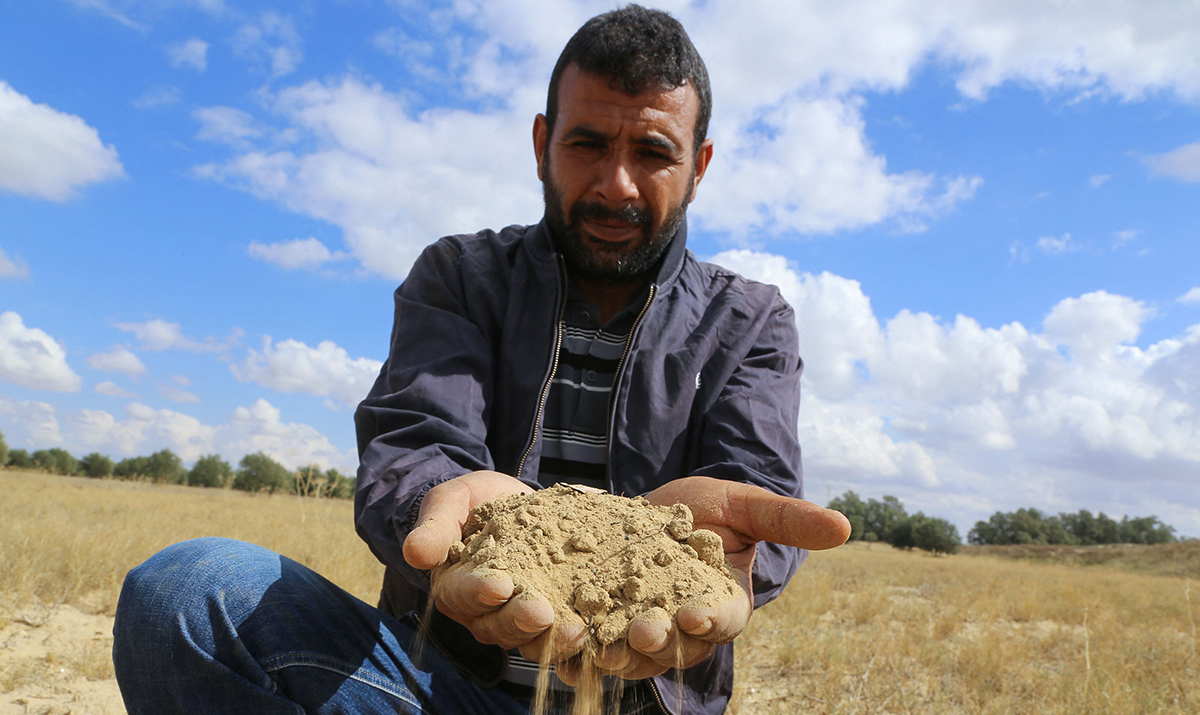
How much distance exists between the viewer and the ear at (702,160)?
2617 millimetres

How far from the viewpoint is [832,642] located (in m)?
4.51

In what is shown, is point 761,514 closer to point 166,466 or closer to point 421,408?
point 421,408

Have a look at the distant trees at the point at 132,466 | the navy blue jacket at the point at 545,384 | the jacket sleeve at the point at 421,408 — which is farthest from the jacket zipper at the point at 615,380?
the distant trees at the point at 132,466

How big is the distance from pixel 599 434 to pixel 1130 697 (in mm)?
3347

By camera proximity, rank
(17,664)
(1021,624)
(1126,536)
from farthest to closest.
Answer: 1. (1126,536)
2. (1021,624)
3. (17,664)

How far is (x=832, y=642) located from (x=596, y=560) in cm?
357

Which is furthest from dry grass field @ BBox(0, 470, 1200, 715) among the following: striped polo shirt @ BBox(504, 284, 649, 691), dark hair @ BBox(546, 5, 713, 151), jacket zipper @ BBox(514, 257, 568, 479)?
dark hair @ BBox(546, 5, 713, 151)

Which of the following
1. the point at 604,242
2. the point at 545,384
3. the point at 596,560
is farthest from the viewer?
the point at 604,242

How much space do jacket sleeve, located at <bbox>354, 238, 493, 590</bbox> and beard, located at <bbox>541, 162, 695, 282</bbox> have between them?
38 centimetres

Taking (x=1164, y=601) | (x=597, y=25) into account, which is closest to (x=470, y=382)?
(x=597, y=25)

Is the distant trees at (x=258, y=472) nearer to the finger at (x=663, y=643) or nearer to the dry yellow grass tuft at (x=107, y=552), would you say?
the dry yellow grass tuft at (x=107, y=552)

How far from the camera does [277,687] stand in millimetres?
1537

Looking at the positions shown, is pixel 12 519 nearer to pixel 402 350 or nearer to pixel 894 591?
pixel 402 350

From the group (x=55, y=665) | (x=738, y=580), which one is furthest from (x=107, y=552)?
(x=738, y=580)
